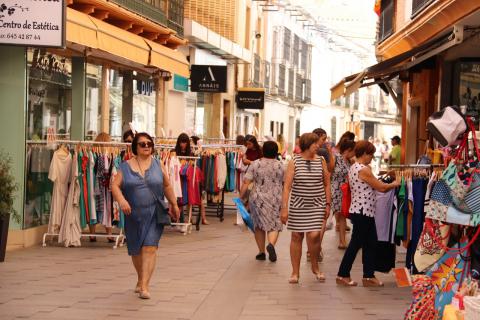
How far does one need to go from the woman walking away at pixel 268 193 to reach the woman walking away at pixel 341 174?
2.07m

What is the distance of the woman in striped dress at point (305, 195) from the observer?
1212 cm

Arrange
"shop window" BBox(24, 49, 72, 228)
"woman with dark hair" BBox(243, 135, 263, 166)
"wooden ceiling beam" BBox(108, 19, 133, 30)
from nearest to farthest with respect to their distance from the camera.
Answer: "shop window" BBox(24, 49, 72, 228) → "woman with dark hair" BBox(243, 135, 263, 166) → "wooden ceiling beam" BBox(108, 19, 133, 30)

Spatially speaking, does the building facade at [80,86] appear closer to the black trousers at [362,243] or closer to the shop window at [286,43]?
the black trousers at [362,243]

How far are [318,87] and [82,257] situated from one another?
62.2 metres

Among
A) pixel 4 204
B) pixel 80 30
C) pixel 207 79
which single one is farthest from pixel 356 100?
pixel 4 204

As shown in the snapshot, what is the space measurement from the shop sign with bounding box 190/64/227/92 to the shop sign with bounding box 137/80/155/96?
4044 mm

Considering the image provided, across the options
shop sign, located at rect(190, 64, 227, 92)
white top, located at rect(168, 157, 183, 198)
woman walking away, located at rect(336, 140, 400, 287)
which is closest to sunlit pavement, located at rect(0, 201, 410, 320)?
woman walking away, located at rect(336, 140, 400, 287)

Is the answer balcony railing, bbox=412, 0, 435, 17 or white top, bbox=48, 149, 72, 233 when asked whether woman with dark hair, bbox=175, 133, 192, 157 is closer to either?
white top, bbox=48, 149, 72, 233

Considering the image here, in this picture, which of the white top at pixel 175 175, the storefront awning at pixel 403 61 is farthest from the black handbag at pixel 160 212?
the white top at pixel 175 175

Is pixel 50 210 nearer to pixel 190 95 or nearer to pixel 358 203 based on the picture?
pixel 358 203

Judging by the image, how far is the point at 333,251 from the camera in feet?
53.1

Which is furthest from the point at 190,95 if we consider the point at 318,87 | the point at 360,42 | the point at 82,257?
the point at 360,42

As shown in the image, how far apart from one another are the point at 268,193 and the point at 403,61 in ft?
14.9

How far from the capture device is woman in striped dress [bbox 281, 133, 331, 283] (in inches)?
477
